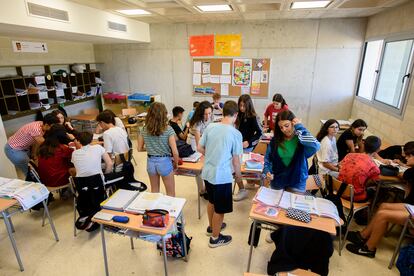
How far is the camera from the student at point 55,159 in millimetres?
3172

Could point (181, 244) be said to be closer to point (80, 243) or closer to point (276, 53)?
point (80, 243)

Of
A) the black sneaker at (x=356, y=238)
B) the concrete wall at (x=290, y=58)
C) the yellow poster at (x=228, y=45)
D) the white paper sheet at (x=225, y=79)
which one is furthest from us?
the white paper sheet at (x=225, y=79)

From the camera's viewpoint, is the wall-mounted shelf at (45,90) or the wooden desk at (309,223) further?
the wall-mounted shelf at (45,90)

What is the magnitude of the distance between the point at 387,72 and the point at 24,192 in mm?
5839

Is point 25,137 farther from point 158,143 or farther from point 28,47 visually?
point 28,47

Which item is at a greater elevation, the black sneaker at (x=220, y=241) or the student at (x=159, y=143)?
the student at (x=159, y=143)

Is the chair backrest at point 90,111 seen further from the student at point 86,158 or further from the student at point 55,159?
the student at point 86,158

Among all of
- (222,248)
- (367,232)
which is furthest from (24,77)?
(367,232)

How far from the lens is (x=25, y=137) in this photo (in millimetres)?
3584

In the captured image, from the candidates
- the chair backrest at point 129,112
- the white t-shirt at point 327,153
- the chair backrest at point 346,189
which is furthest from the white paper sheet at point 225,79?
the chair backrest at point 346,189

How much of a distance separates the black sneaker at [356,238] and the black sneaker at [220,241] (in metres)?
1.46

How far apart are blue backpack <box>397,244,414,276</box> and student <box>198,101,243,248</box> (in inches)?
64.2

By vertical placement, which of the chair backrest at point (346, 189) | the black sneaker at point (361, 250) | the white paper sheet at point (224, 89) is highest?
the white paper sheet at point (224, 89)

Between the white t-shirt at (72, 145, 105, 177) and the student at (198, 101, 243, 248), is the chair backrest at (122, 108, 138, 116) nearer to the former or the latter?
the white t-shirt at (72, 145, 105, 177)
